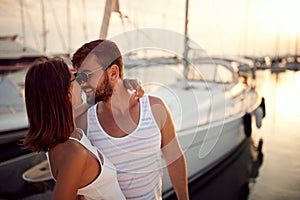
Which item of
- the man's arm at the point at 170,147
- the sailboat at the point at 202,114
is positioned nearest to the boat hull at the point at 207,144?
the sailboat at the point at 202,114

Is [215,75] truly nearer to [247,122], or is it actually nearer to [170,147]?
[247,122]

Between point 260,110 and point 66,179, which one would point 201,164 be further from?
point 66,179

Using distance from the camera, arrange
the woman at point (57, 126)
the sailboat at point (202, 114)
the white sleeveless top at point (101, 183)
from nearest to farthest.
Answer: the woman at point (57, 126) < the white sleeveless top at point (101, 183) < the sailboat at point (202, 114)

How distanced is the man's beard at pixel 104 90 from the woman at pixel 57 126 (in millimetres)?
216

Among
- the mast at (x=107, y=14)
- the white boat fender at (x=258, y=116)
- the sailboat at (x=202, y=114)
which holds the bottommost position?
the white boat fender at (x=258, y=116)

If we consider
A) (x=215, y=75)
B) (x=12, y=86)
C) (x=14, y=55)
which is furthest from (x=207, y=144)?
(x=14, y=55)

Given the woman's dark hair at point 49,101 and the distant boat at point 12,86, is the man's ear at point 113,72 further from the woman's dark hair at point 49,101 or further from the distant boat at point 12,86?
the distant boat at point 12,86

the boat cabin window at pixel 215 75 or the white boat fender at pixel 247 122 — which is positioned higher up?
the boat cabin window at pixel 215 75

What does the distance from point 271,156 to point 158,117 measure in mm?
6382

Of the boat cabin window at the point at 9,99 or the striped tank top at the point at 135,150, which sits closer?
the striped tank top at the point at 135,150

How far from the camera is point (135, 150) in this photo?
4.46ft

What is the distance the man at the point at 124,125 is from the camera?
1253 mm

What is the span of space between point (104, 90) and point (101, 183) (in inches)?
15.9

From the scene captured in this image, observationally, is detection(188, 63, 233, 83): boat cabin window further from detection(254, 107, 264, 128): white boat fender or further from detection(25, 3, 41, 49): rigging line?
detection(25, 3, 41, 49): rigging line
